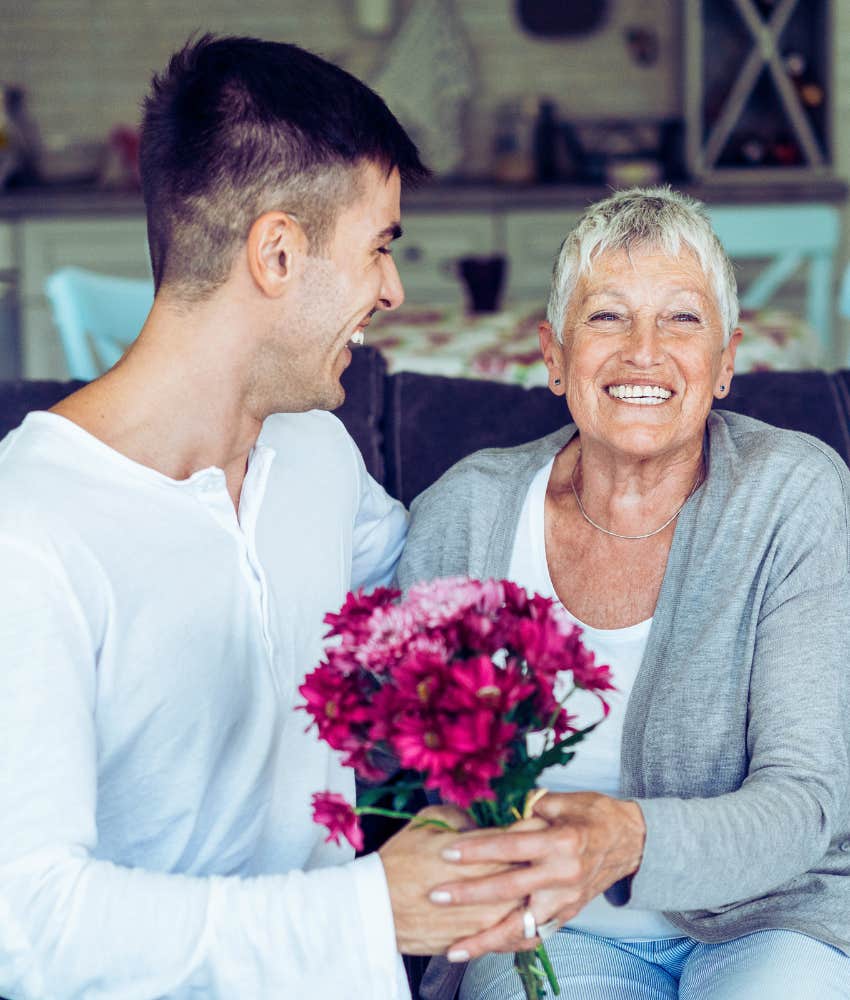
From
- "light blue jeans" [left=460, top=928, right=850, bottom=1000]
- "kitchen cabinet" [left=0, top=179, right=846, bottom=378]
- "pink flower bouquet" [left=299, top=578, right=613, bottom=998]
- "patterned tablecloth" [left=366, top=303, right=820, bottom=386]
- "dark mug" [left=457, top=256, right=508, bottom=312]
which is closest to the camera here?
"pink flower bouquet" [left=299, top=578, right=613, bottom=998]

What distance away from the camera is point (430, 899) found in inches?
45.5

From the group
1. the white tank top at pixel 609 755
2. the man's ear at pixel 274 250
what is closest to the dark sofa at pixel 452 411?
the white tank top at pixel 609 755

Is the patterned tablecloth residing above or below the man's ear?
below

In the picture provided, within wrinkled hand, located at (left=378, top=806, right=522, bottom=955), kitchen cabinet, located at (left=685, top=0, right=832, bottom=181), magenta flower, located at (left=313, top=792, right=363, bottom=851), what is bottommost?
wrinkled hand, located at (left=378, top=806, right=522, bottom=955)

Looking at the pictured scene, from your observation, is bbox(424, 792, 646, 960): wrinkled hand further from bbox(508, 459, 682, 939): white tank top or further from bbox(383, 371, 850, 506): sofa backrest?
bbox(383, 371, 850, 506): sofa backrest

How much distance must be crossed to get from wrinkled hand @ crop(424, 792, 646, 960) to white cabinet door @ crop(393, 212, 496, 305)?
3823 millimetres

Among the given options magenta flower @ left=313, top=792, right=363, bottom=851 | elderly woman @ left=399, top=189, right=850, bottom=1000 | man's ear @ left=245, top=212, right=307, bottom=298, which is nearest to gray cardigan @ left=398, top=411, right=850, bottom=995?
elderly woman @ left=399, top=189, right=850, bottom=1000


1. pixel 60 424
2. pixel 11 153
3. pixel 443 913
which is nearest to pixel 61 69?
pixel 11 153

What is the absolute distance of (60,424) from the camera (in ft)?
4.28

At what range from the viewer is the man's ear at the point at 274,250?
1328 millimetres

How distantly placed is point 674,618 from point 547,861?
1.47 ft

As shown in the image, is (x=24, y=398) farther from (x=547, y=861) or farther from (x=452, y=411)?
(x=547, y=861)

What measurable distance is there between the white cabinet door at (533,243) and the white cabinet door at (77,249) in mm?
1346

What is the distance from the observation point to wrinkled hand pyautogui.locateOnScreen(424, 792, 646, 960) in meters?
1.14
